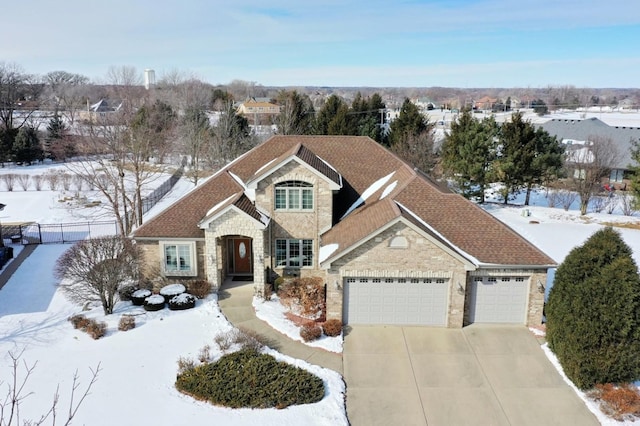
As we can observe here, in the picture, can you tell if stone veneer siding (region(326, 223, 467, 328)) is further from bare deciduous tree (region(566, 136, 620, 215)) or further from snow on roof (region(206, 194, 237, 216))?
bare deciduous tree (region(566, 136, 620, 215))

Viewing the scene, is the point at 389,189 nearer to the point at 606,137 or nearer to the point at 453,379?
the point at 453,379

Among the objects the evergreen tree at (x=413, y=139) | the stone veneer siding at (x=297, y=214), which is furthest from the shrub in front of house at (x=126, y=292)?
the evergreen tree at (x=413, y=139)

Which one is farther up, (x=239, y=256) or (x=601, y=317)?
(x=601, y=317)

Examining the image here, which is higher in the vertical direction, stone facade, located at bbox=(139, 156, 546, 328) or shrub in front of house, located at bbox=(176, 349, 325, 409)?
stone facade, located at bbox=(139, 156, 546, 328)

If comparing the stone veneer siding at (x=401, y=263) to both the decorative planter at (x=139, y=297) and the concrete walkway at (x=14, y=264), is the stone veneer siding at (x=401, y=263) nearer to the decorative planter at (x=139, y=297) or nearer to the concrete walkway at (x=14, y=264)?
the decorative planter at (x=139, y=297)

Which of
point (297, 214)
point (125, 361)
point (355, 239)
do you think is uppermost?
point (297, 214)

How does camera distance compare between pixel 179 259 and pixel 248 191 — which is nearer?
pixel 179 259

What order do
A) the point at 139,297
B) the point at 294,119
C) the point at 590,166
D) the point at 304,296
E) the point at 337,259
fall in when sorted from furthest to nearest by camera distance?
the point at 294,119
the point at 590,166
the point at 139,297
the point at 304,296
the point at 337,259

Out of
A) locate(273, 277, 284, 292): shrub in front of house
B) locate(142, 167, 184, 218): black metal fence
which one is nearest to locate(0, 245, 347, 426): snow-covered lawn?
locate(273, 277, 284, 292): shrub in front of house

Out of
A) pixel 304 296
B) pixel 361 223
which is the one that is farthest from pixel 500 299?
pixel 304 296
